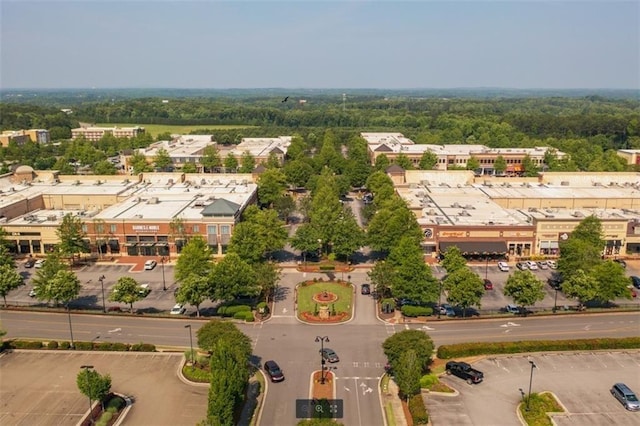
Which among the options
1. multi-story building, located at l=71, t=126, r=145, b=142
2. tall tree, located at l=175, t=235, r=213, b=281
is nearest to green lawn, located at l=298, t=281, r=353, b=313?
tall tree, located at l=175, t=235, r=213, b=281

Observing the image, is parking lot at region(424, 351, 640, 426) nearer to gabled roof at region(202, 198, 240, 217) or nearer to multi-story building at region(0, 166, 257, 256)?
gabled roof at region(202, 198, 240, 217)

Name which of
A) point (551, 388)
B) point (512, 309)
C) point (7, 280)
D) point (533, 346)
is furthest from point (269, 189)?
point (551, 388)

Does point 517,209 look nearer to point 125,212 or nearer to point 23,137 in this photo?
point 125,212

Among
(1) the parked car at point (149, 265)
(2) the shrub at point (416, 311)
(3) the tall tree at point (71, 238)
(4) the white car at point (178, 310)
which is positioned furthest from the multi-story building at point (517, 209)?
(3) the tall tree at point (71, 238)

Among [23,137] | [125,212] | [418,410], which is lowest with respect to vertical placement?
[418,410]

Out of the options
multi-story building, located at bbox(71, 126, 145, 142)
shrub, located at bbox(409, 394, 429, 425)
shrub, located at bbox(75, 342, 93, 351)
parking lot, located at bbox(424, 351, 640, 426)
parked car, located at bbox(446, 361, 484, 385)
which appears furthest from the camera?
multi-story building, located at bbox(71, 126, 145, 142)

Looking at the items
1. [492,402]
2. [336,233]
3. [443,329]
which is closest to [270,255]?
[336,233]
